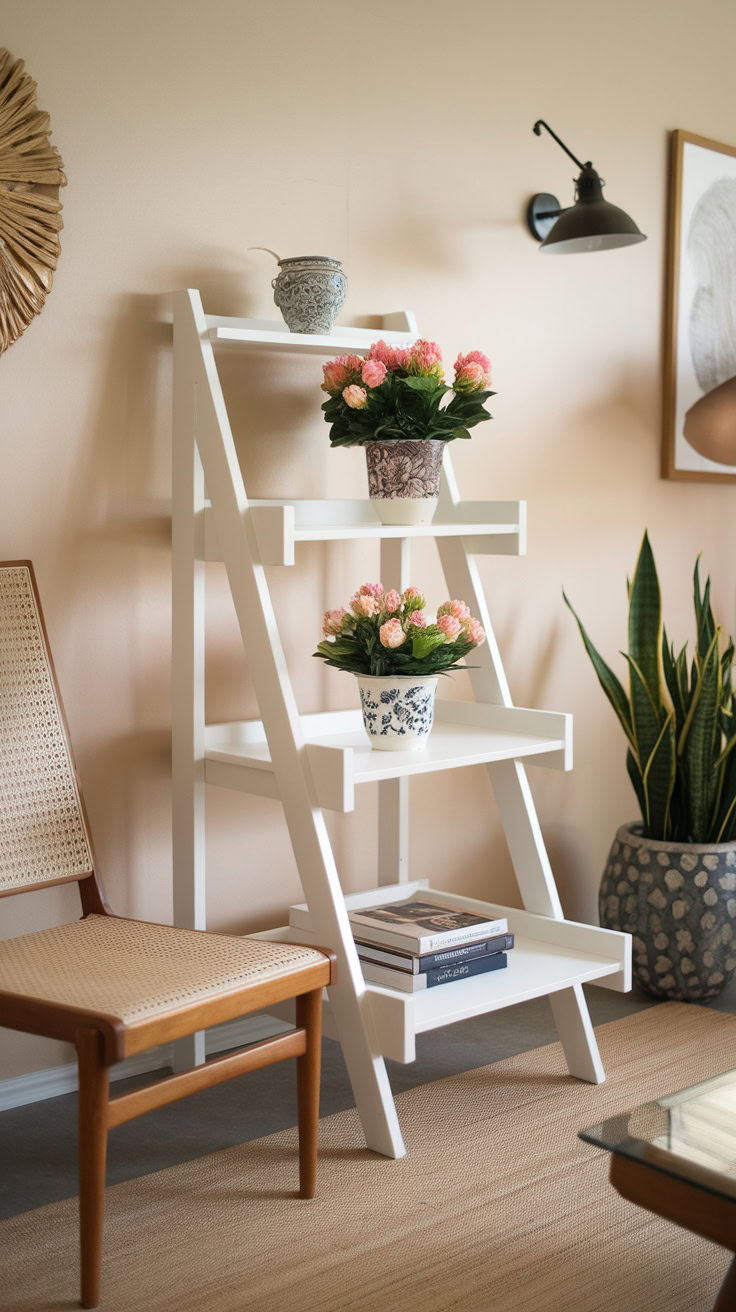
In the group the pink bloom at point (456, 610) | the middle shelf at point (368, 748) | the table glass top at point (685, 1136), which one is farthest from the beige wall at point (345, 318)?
the table glass top at point (685, 1136)

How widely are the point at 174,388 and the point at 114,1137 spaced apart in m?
1.23

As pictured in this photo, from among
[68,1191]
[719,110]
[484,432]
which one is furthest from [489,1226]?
[719,110]

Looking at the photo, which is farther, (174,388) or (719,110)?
(719,110)

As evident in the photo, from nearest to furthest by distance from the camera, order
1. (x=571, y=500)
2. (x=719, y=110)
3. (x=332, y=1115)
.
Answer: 1. (x=332, y=1115)
2. (x=571, y=500)
3. (x=719, y=110)

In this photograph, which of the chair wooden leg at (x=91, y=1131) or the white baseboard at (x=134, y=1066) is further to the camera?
the white baseboard at (x=134, y=1066)

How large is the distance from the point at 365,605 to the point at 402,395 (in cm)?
36

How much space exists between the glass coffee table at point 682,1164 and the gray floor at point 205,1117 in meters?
0.83

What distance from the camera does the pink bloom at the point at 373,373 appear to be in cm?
208

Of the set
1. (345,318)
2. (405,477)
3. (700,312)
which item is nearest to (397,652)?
(405,477)

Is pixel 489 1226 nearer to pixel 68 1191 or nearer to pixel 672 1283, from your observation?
pixel 672 1283

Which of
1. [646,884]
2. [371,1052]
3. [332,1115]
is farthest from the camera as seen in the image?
[646,884]

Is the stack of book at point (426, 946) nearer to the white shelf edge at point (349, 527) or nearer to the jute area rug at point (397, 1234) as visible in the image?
the jute area rug at point (397, 1234)

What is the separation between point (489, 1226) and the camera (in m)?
1.78

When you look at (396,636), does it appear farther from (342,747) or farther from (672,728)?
(672,728)
